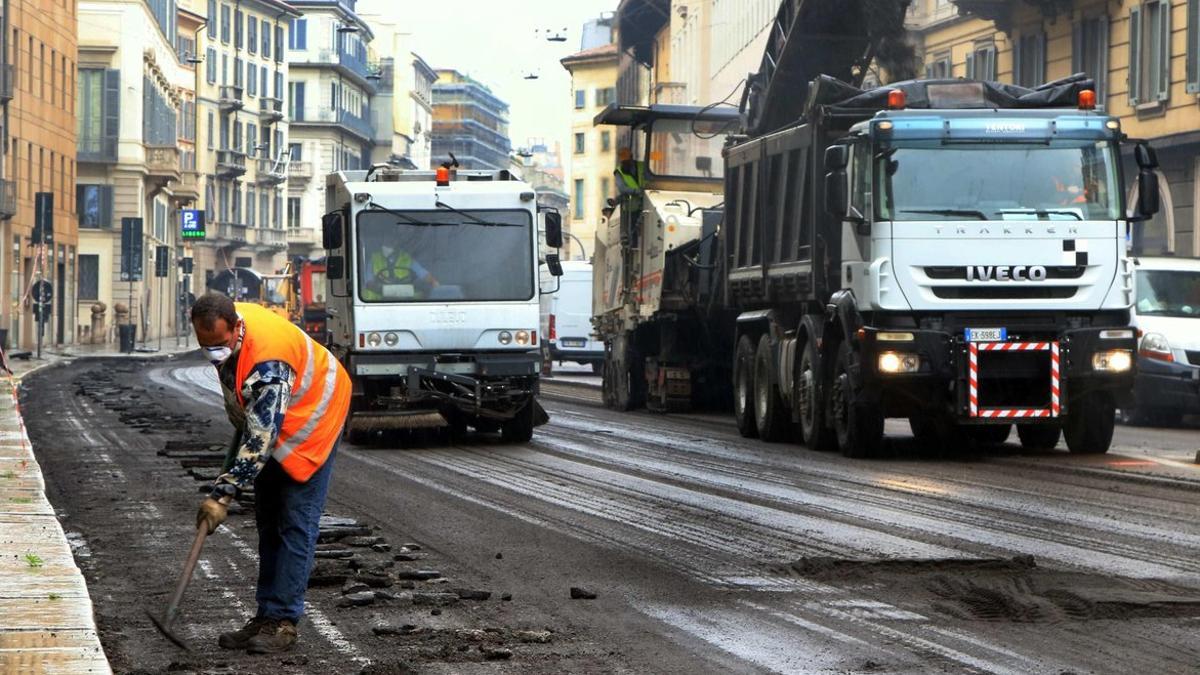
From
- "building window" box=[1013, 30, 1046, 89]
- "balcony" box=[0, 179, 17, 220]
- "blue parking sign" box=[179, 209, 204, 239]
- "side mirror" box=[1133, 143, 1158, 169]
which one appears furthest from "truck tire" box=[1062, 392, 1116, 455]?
"blue parking sign" box=[179, 209, 204, 239]

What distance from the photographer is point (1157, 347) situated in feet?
83.3

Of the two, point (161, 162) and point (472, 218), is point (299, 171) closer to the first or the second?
point (161, 162)

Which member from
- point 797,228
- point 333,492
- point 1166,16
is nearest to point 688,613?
point 333,492

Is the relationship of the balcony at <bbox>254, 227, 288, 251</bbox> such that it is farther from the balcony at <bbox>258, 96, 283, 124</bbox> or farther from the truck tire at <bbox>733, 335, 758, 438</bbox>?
the truck tire at <bbox>733, 335, 758, 438</bbox>

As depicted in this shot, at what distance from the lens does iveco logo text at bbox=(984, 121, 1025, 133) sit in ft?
62.6

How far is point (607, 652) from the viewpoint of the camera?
27.2 feet

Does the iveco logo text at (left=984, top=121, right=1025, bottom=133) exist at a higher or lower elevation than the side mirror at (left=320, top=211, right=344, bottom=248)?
higher

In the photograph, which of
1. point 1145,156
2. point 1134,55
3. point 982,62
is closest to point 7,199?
point 982,62

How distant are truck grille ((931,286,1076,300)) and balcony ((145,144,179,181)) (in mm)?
67872

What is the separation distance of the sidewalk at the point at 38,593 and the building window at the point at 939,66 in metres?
33.8

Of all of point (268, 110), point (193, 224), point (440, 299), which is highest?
point (268, 110)

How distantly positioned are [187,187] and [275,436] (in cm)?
Answer: 8955

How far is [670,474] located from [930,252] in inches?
125

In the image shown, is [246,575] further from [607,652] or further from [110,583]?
[607,652]
